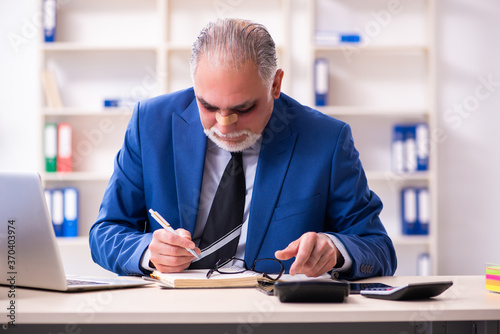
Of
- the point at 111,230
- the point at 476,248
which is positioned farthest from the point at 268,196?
the point at 476,248

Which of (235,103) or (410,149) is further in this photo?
(410,149)

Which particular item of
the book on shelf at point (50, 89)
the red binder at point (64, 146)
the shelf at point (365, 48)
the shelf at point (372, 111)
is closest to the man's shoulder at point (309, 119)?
the shelf at point (372, 111)

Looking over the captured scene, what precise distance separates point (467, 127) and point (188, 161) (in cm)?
270

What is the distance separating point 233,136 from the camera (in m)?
1.50

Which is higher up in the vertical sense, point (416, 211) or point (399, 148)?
point (399, 148)

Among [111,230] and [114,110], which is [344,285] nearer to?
[111,230]

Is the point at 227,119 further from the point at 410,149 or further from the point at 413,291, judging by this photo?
the point at 410,149

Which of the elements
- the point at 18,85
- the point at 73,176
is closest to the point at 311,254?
the point at 73,176

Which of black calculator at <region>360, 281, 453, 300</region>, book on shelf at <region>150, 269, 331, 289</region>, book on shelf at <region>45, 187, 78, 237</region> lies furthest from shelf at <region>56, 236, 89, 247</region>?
black calculator at <region>360, 281, 453, 300</region>

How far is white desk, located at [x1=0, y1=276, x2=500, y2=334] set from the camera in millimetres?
909

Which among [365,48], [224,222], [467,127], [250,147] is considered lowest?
[224,222]

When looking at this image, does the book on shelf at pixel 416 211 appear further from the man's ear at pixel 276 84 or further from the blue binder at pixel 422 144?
the man's ear at pixel 276 84

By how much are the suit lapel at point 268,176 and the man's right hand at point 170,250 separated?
0.31 meters

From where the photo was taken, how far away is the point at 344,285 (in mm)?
1000
